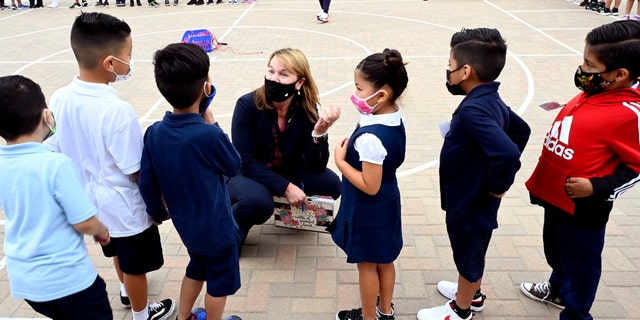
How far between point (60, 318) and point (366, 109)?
1745 millimetres

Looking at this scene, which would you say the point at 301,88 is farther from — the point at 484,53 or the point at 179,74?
the point at 484,53

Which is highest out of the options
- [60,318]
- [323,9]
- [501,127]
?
[501,127]

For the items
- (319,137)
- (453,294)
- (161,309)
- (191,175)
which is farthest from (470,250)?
(161,309)

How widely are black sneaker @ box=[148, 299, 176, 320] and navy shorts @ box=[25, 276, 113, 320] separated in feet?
2.50

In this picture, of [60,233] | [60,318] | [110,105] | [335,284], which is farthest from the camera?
[335,284]

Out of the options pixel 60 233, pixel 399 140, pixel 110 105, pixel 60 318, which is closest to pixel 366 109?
pixel 399 140

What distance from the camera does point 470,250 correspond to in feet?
8.51

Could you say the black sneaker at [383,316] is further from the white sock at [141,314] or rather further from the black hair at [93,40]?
the black hair at [93,40]

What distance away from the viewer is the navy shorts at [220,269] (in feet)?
8.30

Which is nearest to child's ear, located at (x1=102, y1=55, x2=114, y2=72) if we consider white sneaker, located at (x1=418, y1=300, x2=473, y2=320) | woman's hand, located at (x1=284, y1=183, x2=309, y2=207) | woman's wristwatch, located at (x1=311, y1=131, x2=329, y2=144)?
woman's wristwatch, located at (x1=311, y1=131, x2=329, y2=144)

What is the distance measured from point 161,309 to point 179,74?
5.20ft

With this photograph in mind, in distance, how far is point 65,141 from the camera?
7.80 feet

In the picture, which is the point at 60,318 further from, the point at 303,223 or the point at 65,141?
the point at 303,223

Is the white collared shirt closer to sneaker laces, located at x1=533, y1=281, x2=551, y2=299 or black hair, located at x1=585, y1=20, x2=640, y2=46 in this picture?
black hair, located at x1=585, y1=20, x2=640, y2=46
